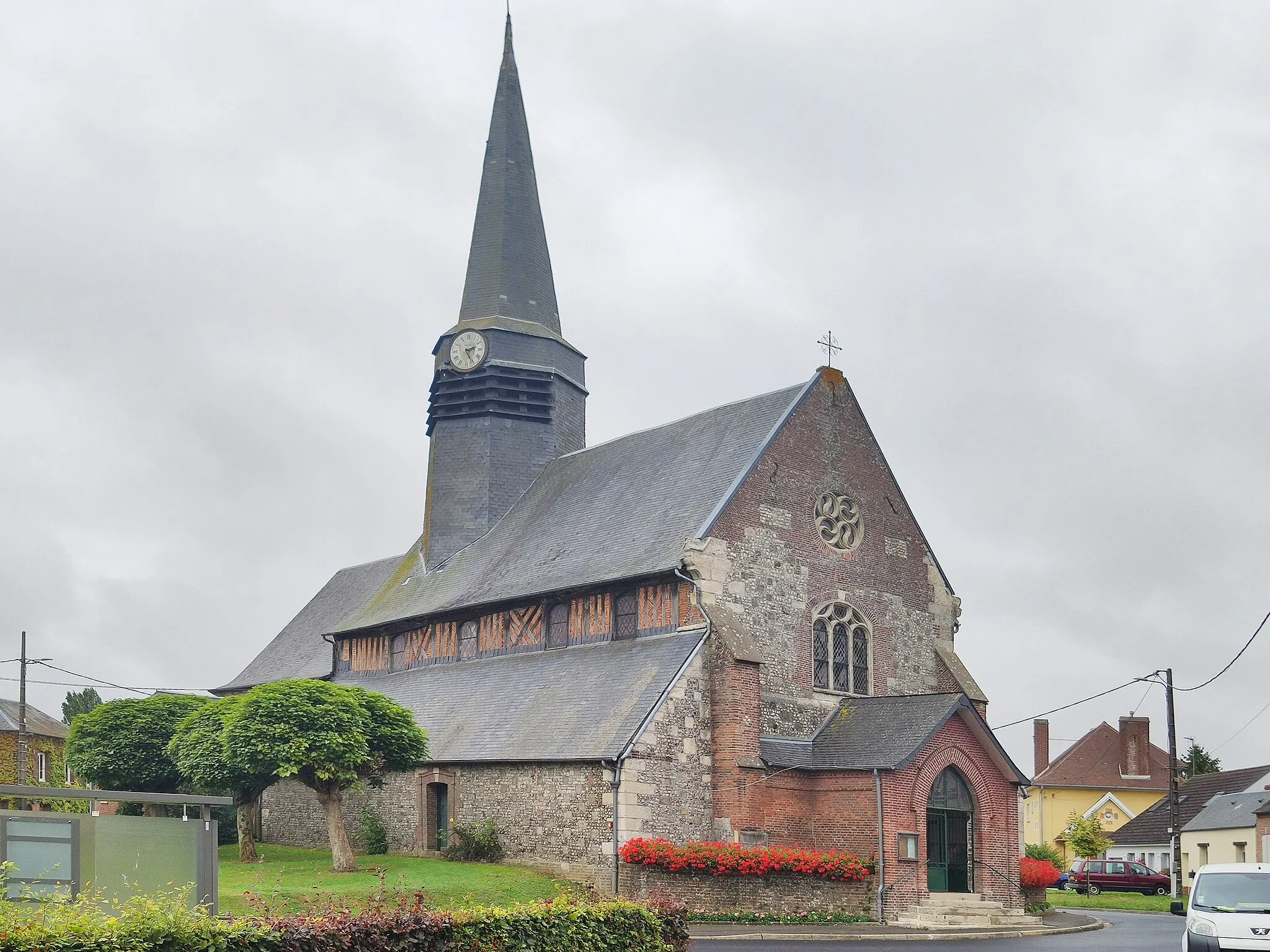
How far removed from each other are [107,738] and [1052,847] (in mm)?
50425

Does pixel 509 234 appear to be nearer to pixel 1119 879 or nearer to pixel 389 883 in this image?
pixel 389 883

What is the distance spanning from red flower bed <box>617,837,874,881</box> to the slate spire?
1889 centimetres

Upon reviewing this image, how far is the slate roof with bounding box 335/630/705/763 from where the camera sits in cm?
2670

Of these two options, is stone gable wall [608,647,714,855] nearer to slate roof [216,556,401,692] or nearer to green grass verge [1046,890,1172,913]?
green grass verge [1046,890,1172,913]

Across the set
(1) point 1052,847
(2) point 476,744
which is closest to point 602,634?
(2) point 476,744

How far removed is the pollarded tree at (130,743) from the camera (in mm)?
33656

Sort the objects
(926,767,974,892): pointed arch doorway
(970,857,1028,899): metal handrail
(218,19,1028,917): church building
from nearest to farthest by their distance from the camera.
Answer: (218,19,1028,917): church building
(926,767,974,892): pointed arch doorway
(970,857,1028,899): metal handrail

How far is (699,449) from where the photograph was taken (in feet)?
107

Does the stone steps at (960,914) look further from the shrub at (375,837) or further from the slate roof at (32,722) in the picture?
the slate roof at (32,722)

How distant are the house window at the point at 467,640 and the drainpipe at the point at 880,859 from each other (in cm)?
1117

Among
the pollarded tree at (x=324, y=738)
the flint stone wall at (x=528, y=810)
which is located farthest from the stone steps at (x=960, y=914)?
the pollarded tree at (x=324, y=738)

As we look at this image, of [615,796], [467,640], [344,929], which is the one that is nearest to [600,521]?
[467,640]

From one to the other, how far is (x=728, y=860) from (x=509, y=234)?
22.2 meters

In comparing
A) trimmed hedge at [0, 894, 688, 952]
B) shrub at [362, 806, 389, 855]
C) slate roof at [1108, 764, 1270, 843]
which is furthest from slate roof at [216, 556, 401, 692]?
slate roof at [1108, 764, 1270, 843]
